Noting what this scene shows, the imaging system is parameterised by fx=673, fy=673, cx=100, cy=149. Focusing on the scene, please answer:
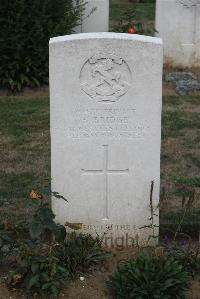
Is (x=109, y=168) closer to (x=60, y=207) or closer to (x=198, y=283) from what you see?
(x=60, y=207)

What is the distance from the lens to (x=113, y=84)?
15.8 feet

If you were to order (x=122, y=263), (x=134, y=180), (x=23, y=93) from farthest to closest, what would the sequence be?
(x=23, y=93)
(x=134, y=180)
(x=122, y=263)

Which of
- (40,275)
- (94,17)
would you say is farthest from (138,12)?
(40,275)

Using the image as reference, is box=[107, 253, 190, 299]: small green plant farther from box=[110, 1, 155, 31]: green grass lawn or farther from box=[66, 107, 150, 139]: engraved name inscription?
box=[110, 1, 155, 31]: green grass lawn

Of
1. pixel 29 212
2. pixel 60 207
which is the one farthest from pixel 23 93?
pixel 60 207

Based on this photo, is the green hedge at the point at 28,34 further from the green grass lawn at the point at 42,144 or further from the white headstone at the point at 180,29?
the white headstone at the point at 180,29

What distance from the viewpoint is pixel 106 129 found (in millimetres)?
4922

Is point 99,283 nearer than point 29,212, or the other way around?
point 99,283

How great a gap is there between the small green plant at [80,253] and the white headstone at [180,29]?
6513 millimetres

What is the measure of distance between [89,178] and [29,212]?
0.98 metres

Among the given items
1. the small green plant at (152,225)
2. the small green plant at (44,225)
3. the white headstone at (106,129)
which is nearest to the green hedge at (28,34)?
the white headstone at (106,129)

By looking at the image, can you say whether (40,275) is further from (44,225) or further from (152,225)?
(152,225)

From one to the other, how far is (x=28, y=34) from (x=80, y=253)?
17.1ft

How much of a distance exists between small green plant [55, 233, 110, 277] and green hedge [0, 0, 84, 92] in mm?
4927
